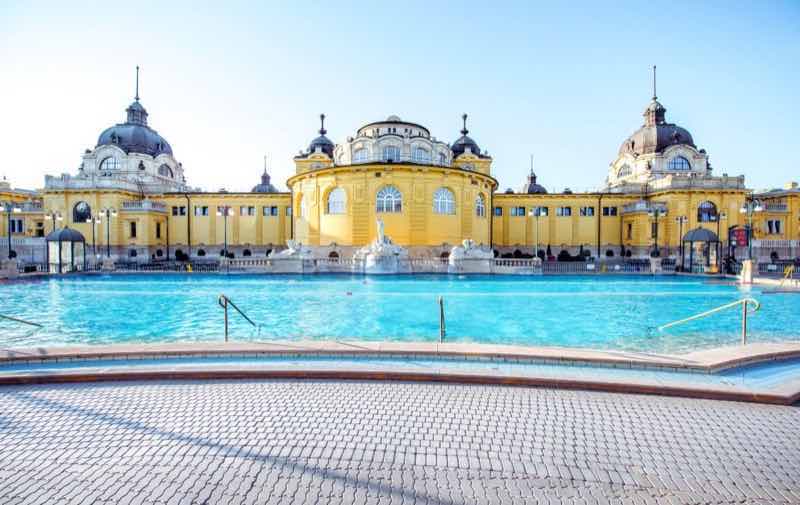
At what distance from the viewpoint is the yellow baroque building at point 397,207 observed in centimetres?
3281

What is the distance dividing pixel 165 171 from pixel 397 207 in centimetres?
3529

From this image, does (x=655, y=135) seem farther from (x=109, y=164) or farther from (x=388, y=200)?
(x=109, y=164)

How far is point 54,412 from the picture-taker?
16.3 feet

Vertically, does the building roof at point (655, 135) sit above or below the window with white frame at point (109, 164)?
above

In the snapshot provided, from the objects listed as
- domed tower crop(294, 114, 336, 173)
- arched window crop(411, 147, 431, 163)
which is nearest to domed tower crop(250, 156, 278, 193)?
domed tower crop(294, 114, 336, 173)

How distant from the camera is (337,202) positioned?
111 feet

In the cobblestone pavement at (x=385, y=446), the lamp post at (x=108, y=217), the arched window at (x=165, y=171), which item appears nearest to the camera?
the cobblestone pavement at (x=385, y=446)

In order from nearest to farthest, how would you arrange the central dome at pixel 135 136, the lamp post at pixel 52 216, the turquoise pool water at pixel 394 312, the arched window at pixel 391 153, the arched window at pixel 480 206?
1. the turquoise pool water at pixel 394 312
2. the arched window at pixel 480 206
3. the lamp post at pixel 52 216
4. the arched window at pixel 391 153
5. the central dome at pixel 135 136

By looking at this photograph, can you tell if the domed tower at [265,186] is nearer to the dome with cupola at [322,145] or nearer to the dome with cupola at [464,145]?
the dome with cupola at [322,145]

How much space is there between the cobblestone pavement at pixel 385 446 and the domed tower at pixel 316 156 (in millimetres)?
43974

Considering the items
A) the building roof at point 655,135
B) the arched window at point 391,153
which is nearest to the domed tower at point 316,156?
the arched window at point 391,153

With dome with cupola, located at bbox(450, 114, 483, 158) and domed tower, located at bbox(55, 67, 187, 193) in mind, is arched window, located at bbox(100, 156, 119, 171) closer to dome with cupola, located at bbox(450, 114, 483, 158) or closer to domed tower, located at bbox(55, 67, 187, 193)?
domed tower, located at bbox(55, 67, 187, 193)

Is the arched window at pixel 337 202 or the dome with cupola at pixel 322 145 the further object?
the dome with cupola at pixel 322 145

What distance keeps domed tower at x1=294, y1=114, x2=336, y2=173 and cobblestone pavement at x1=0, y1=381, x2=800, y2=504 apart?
43974 millimetres
